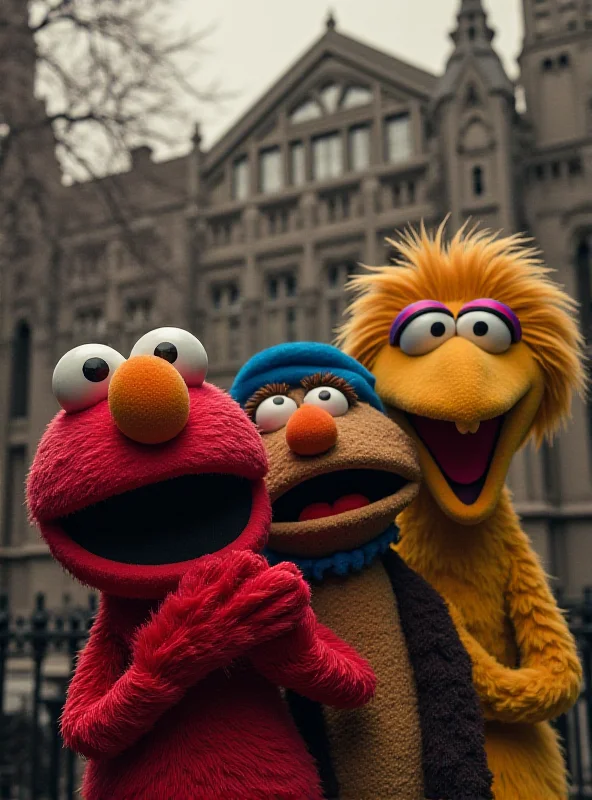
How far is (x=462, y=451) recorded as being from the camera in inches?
87.7

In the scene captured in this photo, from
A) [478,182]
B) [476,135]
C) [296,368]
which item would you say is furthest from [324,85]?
[296,368]

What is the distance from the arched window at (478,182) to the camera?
47.7ft

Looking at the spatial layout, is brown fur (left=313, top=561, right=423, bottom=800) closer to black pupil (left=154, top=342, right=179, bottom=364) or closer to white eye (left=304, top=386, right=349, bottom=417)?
white eye (left=304, top=386, right=349, bottom=417)

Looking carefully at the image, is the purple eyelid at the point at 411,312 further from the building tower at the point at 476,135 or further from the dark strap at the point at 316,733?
the building tower at the point at 476,135

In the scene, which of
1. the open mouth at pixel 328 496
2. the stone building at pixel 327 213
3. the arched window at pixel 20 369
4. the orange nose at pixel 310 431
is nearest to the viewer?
the orange nose at pixel 310 431

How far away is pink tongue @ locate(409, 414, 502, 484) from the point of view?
2219mm

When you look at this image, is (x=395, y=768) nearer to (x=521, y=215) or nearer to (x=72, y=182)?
(x=72, y=182)

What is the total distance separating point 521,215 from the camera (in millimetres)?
14609

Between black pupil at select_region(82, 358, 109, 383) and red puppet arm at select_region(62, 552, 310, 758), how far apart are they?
0.46 meters

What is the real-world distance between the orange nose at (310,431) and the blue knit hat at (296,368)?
0.25 m

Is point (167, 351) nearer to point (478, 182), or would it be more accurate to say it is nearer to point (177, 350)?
point (177, 350)

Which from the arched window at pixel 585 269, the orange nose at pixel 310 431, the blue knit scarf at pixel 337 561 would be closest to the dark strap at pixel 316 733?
the blue knit scarf at pixel 337 561

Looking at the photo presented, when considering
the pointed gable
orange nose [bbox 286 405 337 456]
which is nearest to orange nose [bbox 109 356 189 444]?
orange nose [bbox 286 405 337 456]

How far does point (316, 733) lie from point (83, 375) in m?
1.01
